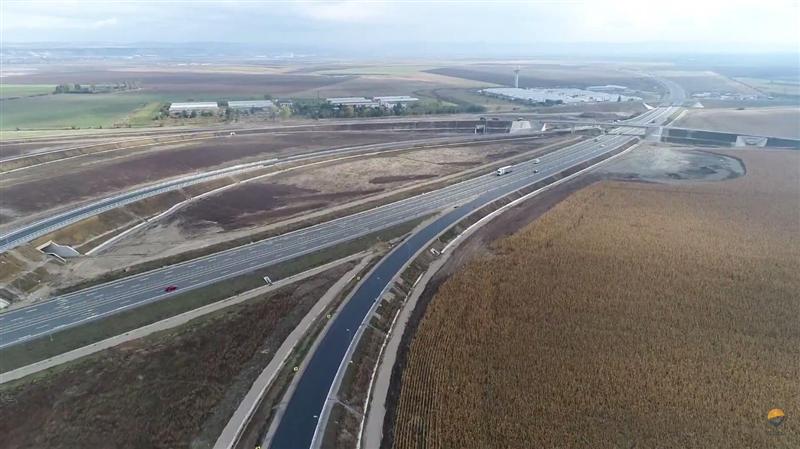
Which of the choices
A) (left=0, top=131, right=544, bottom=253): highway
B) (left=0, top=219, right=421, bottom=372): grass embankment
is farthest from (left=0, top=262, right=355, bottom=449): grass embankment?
(left=0, top=131, right=544, bottom=253): highway

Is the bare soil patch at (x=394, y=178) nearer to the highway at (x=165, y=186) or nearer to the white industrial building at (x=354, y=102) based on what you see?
the highway at (x=165, y=186)

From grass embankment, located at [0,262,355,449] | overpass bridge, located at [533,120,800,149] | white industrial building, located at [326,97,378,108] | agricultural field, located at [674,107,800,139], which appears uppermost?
white industrial building, located at [326,97,378,108]

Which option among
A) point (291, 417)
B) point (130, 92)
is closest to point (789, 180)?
point (291, 417)

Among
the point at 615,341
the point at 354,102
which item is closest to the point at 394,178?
the point at 615,341

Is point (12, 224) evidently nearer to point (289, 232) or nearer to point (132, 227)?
point (132, 227)

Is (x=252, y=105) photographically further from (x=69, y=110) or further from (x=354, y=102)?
(x=69, y=110)

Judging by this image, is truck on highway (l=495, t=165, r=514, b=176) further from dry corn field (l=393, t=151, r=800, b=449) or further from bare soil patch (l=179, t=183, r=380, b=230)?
bare soil patch (l=179, t=183, r=380, b=230)
